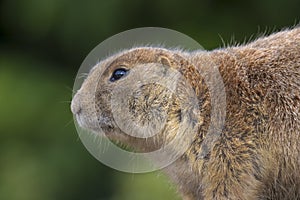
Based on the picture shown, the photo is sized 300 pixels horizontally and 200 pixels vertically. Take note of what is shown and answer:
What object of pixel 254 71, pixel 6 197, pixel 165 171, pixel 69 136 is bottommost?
pixel 6 197

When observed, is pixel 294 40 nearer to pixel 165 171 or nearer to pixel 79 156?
pixel 165 171

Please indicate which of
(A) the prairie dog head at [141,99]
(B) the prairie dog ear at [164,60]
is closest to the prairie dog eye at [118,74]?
(A) the prairie dog head at [141,99]

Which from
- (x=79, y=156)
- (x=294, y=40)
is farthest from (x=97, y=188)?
(x=294, y=40)

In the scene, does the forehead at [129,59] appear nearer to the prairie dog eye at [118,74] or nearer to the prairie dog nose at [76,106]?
the prairie dog eye at [118,74]

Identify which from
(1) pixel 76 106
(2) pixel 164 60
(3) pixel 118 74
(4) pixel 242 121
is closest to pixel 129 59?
(3) pixel 118 74

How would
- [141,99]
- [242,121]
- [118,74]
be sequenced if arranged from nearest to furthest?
1. [242,121]
2. [141,99]
3. [118,74]

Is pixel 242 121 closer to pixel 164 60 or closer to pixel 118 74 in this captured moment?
pixel 164 60
